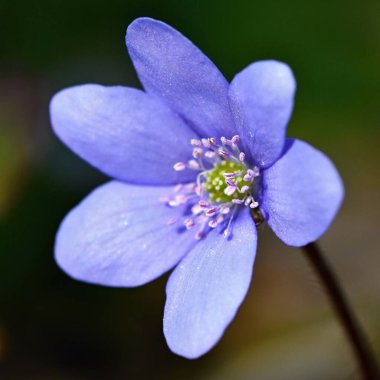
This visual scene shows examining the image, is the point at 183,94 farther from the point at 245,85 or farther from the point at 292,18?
the point at 292,18

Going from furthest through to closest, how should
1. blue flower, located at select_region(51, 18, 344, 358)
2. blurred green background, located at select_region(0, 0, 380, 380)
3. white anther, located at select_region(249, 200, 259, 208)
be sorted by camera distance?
blurred green background, located at select_region(0, 0, 380, 380) → white anther, located at select_region(249, 200, 259, 208) → blue flower, located at select_region(51, 18, 344, 358)

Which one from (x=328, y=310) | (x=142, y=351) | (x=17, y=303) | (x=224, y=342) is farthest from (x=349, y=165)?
(x=17, y=303)

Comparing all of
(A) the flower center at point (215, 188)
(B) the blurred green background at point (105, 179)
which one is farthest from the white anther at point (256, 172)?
(B) the blurred green background at point (105, 179)

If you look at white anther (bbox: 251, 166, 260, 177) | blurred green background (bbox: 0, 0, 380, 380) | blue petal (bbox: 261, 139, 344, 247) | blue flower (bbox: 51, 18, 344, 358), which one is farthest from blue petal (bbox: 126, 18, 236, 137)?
blurred green background (bbox: 0, 0, 380, 380)

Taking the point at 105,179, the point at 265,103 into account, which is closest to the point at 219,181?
the point at 265,103

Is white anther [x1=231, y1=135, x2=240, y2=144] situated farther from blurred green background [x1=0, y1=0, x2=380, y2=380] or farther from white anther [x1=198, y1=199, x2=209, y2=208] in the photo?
blurred green background [x1=0, y1=0, x2=380, y2=380]

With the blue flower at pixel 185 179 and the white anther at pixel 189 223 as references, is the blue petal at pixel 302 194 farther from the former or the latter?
the white anther at pixel 189 223

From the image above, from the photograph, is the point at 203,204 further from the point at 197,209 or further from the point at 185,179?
the point at 185,179
